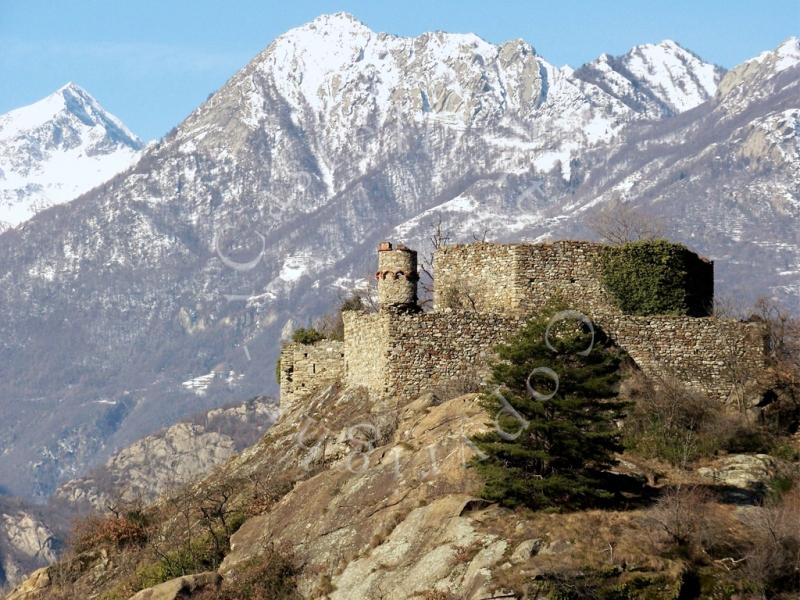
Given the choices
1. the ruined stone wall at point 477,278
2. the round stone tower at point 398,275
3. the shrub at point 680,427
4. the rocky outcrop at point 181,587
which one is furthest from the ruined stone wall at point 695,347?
the rocky outcrop at point 181,587

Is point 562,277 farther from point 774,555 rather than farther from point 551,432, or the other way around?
point 774,555

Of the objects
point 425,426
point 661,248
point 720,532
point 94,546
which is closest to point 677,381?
point 661,248

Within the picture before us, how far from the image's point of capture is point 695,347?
58438 millimetres

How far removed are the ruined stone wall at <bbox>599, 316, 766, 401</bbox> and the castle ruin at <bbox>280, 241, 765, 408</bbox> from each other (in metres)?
0.03

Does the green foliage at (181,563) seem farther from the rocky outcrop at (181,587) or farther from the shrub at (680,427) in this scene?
the shrub at (680,427)

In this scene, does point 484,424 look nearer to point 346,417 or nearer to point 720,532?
point 720,532

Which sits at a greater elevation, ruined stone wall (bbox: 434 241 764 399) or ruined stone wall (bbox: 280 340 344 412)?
ruined stone wall (bbox: 434 241 764 399)

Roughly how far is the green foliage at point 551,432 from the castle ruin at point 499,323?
→ 433 inches

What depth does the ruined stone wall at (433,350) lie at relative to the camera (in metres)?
57.3

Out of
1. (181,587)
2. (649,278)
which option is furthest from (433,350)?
(181,587)

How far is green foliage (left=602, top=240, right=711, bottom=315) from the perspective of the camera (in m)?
60.4

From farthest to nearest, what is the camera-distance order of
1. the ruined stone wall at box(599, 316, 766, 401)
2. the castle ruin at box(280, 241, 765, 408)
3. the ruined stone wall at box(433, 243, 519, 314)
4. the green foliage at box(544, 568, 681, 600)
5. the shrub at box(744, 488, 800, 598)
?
the ruined stone wall at box(433, 243, 519, 314)
the ruined stone wall at box(599, 316, 766, 401)
the castle ruin at box(280, 241, 765, 408)
the shrub at box(744, 488, 800, 598)
the green foliage at box(544, 568, 681, 600)

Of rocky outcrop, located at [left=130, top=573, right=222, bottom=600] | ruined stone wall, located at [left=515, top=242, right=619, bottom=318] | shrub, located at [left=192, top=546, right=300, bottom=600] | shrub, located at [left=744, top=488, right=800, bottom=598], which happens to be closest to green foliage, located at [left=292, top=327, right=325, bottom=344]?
ruined stone wall, located at [left=515, top=242, right=619, bottom=318]

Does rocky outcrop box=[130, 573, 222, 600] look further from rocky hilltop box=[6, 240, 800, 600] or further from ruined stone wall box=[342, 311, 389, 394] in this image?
ruined stone wall box=[342, 311, 389, 394]
